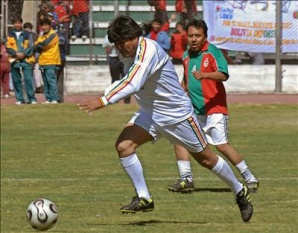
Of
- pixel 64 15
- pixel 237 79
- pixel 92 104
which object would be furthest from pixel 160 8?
pixel 92 104

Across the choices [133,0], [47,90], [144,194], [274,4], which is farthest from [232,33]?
[144,194]

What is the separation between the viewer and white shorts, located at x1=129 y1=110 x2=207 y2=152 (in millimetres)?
10250

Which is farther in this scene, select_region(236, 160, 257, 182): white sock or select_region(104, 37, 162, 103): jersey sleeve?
select_region(236, 160, 257, 182): white sock

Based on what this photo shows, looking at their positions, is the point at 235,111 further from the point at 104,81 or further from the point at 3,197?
the point at 3,197

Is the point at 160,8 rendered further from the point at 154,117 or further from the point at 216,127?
the point at 154,117

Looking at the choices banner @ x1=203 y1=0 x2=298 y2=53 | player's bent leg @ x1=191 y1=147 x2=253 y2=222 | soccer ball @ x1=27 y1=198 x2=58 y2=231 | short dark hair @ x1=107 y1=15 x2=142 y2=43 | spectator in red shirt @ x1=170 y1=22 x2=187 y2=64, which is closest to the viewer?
soccer ball @ x1=27 y1=198 x2=58 y2=231

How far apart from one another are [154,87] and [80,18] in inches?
668

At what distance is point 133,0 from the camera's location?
2717cm

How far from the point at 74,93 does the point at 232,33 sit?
403 cm

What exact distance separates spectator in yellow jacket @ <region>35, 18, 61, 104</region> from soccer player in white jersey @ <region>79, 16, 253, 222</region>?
13.9m

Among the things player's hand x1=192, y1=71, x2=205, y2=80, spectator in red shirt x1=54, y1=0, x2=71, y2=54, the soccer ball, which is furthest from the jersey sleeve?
spectator in red shirt x1=54, y1=0, x2=71, y2=54

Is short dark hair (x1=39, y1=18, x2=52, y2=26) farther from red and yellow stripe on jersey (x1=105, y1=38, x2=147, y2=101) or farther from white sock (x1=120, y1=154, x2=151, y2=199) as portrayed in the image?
red and yellow stripe on jersey (x1=105, y1=38, x2=147, y2=101)

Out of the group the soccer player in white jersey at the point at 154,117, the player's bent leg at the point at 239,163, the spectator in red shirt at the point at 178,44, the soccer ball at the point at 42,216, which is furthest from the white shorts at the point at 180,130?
the spectator in red shirt at the point at 178,44

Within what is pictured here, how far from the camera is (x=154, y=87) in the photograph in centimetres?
999
